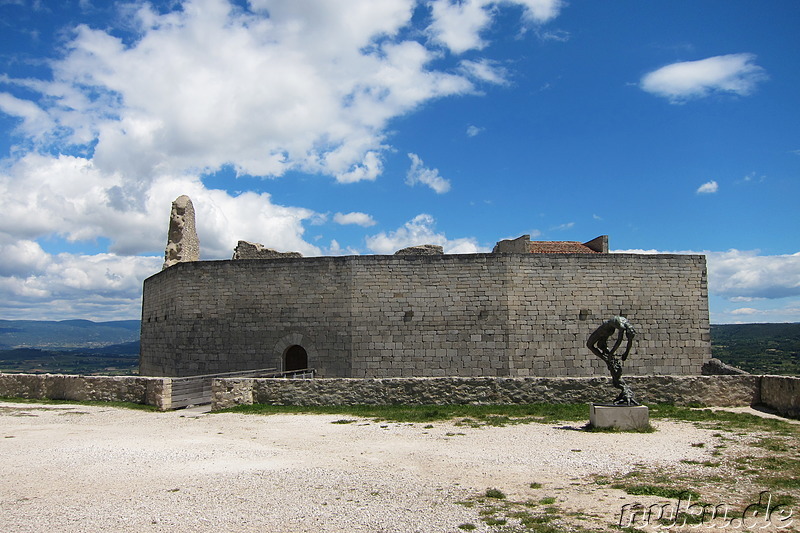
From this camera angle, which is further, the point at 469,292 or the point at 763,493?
the point at 469,292

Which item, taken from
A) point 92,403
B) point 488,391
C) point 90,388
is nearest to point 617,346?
point 488,391

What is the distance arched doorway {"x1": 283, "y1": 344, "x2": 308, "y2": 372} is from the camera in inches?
767

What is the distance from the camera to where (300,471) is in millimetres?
7027

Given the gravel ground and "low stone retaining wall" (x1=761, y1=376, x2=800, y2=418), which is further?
"low stone retaining wall" (x1=761, y1=376, x2=800, y2=418)

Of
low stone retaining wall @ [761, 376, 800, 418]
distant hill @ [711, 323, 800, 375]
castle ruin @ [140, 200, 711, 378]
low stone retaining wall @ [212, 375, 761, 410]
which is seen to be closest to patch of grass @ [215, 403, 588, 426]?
low stone retaining wall @ [212, 375, 761, 410]

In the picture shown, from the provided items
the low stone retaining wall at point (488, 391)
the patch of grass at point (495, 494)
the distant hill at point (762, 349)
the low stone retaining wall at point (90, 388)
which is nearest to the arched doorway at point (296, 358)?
the low stone retaining wall at point (90, 388)

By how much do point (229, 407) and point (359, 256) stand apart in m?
6.68

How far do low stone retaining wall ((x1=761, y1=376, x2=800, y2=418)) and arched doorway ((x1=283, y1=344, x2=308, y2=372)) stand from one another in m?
13.2

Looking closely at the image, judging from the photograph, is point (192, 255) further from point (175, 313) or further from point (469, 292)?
point (469, 292)

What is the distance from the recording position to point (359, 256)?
1764 centimetres

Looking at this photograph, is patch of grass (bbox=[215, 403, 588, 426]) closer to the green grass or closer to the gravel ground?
the gravel ground

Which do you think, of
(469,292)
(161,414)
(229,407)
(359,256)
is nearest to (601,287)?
(469,292)

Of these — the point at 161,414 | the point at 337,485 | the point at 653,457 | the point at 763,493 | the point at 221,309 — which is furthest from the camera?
the point at 221,309

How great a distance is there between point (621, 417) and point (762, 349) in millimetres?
86410
